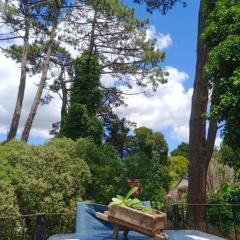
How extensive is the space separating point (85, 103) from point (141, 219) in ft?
65.2

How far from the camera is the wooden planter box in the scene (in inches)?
182

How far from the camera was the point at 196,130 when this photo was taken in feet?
48.4

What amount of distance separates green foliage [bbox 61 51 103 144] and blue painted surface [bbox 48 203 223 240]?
16560 mm

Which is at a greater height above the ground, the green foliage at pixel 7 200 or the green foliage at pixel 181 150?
the green foliage at pixel 181 150

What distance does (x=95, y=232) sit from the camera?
215 inches

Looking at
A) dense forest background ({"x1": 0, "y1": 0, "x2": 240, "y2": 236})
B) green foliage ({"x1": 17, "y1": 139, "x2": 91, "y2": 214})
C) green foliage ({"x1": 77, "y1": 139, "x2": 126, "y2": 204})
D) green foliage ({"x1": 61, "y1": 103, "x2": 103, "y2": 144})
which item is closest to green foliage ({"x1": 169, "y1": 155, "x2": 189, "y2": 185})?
dense forest background ({"x1": 0, "y1": 0, "x2": 240, "y2": 236})

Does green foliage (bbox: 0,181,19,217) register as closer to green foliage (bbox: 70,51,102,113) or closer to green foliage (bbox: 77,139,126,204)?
green foliage (bbox: 77,139,126,204)

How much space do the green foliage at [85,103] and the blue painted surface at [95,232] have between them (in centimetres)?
1656

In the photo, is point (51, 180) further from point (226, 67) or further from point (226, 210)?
point (226, 210)

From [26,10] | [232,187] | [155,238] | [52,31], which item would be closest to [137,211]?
[155,238]

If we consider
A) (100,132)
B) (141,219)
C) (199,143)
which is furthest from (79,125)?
(141,219)

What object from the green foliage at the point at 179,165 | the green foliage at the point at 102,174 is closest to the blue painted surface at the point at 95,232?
the green foliage at the point at 102,174

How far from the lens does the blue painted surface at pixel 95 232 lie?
4.96 meters

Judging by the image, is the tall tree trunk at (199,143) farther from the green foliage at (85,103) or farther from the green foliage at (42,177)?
the green foliage at (85,103)
